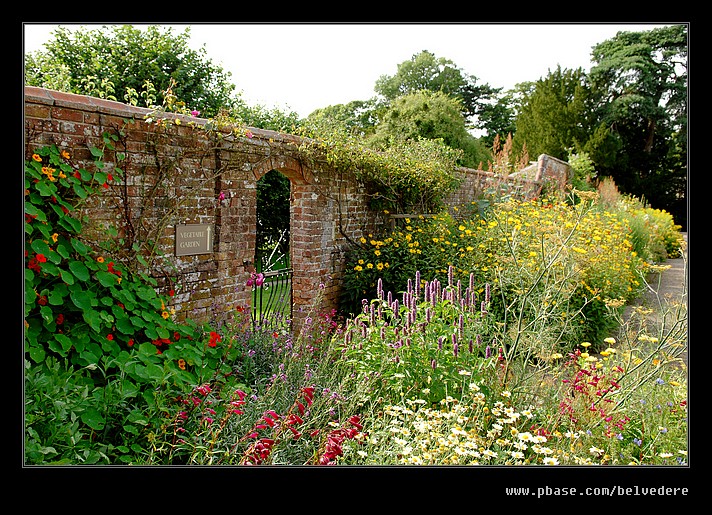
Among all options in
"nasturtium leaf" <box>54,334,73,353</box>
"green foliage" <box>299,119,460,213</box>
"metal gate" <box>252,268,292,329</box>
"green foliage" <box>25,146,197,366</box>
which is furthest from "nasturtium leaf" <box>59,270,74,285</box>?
"green foliage" <box>299,119,460,213</box>

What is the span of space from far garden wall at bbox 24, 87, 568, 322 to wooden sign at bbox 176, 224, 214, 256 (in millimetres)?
41

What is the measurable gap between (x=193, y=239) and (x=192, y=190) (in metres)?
0.37

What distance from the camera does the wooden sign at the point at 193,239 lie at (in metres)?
4.18

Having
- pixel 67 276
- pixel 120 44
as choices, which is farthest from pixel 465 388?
pixel 120 44

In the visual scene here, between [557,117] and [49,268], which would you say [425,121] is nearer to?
[557,117]

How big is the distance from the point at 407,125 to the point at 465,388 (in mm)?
11483

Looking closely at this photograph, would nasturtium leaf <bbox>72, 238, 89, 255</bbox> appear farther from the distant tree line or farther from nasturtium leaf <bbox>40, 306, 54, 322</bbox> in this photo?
the distant tree line

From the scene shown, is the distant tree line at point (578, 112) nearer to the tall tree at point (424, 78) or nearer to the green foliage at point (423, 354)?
the tall tree at point (424, 78)

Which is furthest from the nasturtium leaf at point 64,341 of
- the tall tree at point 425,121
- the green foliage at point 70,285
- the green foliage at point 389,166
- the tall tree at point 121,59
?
the tall tree at point 425,121

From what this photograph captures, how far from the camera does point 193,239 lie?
4293 millimetres

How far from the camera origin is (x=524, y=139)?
19641 mm

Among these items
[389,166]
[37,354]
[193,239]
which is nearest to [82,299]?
[37,354]

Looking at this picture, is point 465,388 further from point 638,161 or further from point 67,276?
point 638,161

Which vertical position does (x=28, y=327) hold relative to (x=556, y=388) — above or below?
above
